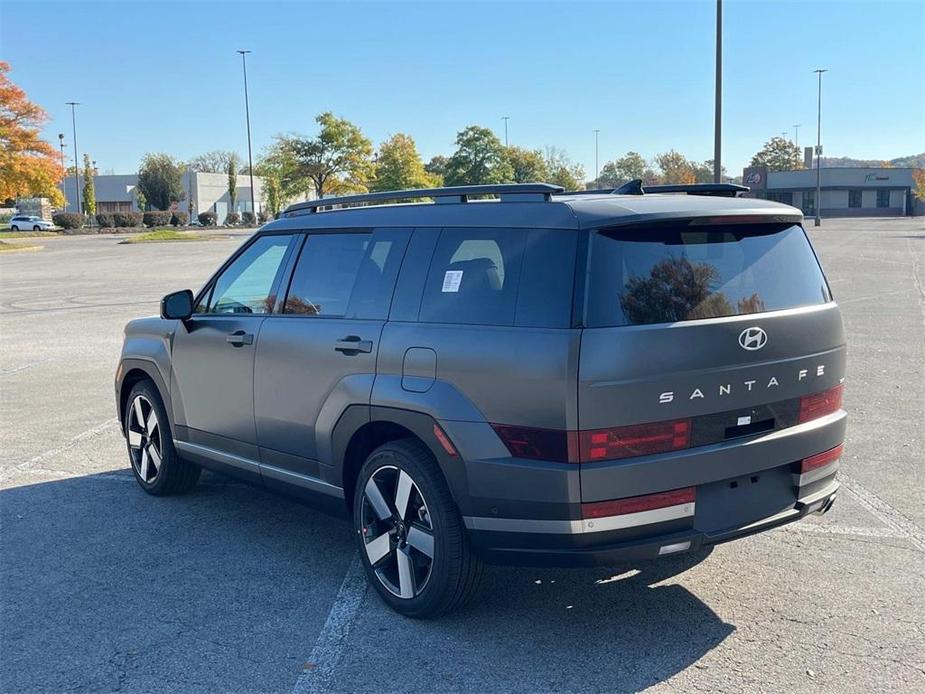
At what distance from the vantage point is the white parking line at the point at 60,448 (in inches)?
267

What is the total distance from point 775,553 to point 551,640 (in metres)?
1.63

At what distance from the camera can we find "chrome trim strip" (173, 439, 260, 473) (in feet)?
16.9

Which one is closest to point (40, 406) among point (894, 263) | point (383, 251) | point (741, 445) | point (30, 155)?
point (383, 251)

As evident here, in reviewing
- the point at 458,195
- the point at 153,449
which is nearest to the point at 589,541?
the point at 458,195

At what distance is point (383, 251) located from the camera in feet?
14.7

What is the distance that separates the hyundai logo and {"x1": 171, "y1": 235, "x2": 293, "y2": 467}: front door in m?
2.56

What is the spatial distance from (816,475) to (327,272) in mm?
2610

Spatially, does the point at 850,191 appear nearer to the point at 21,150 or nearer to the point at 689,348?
the point at 21,150

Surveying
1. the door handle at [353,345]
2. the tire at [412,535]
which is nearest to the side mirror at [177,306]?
the door handle at [353,345]

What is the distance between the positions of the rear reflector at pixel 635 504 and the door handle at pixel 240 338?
2.35 m

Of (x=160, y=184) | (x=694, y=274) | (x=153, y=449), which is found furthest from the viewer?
(x=160, y=184)

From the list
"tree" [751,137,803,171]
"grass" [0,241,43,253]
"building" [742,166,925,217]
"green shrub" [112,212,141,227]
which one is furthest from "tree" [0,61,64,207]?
"tree" [751,137,803,171]

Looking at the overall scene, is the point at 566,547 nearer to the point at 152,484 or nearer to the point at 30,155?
the point at 152,484

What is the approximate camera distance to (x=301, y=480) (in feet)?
15.6
